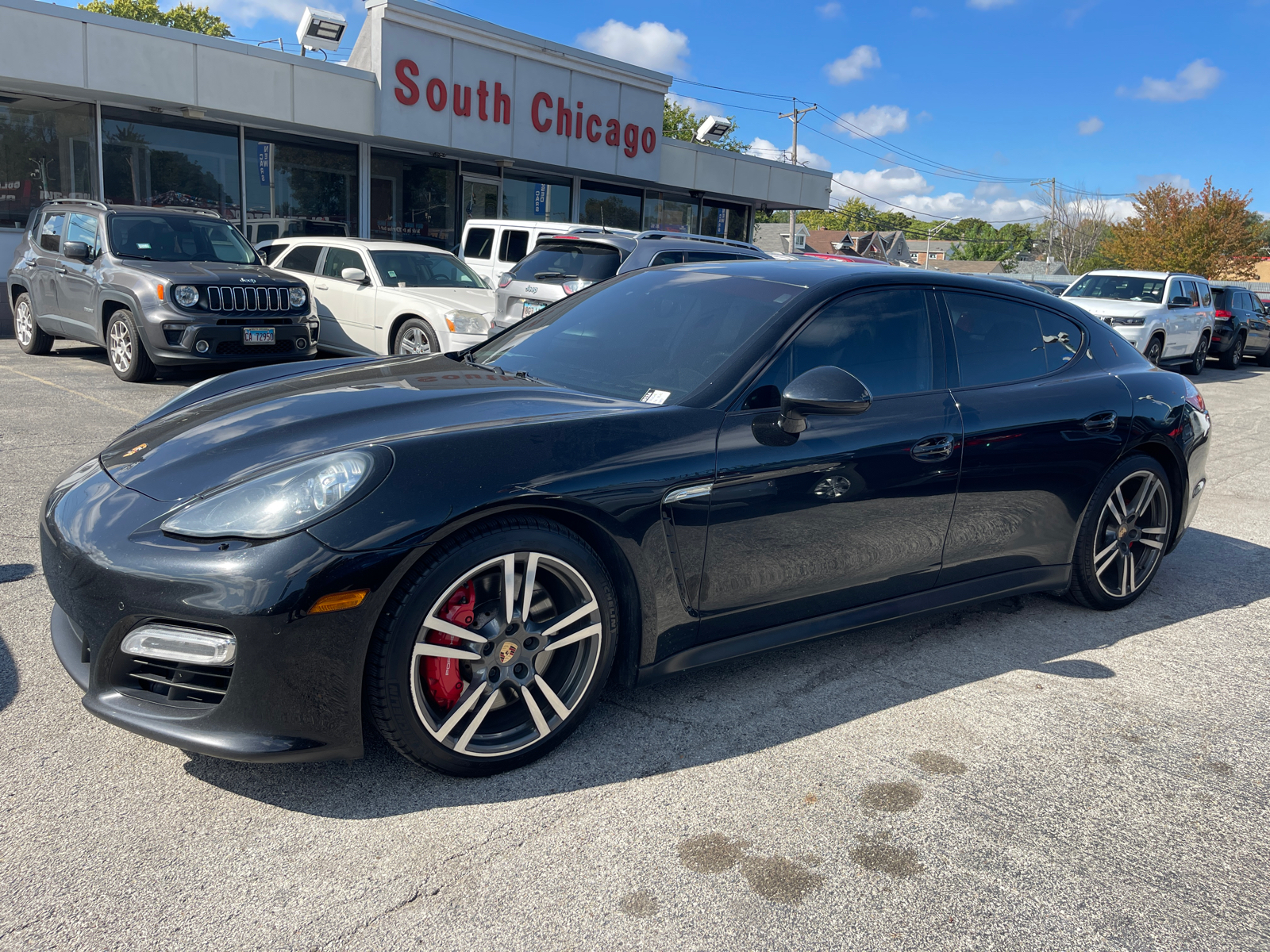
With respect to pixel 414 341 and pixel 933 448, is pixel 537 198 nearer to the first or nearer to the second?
pixel 414 341

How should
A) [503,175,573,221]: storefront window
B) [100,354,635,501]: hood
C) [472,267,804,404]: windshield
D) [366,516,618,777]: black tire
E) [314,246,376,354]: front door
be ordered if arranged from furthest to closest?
1. [503,175,573,221]: storefront window
2. [314,246,376,354]: front door
3. [472,267,804,404]: windshield
4. [100,354,635,501]: hood
5. [366,516,618,777]: black tire

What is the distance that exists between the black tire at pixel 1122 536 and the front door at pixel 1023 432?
0.12m

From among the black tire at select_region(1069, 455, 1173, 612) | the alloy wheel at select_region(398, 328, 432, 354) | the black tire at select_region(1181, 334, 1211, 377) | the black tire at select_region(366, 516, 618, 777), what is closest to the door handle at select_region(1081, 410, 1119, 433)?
the black tire at select_region(1069, 455, 1173, 612)

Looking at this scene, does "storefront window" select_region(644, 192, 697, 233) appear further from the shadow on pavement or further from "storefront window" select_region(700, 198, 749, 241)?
the shadow on pavement

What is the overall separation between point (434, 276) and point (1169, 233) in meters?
41.3

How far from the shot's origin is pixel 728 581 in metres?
3.08

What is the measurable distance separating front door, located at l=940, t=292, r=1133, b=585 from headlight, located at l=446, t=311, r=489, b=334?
6536 mm

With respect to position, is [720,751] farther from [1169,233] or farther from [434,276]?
[1169,233]

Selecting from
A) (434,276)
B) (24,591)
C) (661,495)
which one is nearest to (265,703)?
(661,495)

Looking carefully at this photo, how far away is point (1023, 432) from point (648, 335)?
5.18 ft

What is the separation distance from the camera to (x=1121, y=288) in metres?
17.0

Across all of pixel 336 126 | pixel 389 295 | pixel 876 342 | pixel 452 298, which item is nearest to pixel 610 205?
pixel 336 126

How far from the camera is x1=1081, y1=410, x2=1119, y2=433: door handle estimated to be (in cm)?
411

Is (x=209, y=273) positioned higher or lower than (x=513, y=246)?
lower
